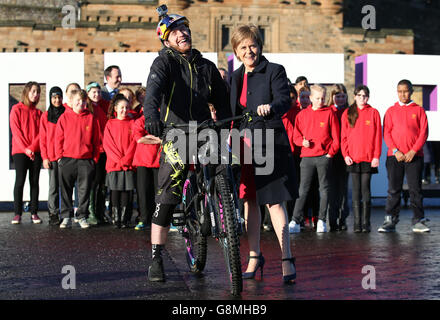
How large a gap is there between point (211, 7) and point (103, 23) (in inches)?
255

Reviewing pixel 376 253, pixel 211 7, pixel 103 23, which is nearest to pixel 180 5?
pixel 211 7

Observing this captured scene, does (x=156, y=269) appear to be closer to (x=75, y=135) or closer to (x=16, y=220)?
(x=75, y=135)

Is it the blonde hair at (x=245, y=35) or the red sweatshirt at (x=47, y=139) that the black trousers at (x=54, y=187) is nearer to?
the red sweatshirt at (x=47, y=139)

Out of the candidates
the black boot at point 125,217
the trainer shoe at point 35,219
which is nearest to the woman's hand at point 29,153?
the trainer shoe at point 35,219

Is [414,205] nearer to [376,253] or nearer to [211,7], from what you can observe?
[376,253]

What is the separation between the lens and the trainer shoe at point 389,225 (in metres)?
9.74

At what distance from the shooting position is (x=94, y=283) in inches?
239

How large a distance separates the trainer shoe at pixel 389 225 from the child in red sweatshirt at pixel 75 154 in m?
3.66

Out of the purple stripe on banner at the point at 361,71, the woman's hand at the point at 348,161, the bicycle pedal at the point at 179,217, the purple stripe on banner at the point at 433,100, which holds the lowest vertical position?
the bicycle pedal at the point at 179,217

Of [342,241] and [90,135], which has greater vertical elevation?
[90,135]

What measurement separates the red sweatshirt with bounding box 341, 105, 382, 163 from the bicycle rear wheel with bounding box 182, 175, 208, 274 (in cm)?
388

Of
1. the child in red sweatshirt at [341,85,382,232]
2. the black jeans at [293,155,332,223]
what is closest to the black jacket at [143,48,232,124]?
the black jeans at [293,155,332,223]
